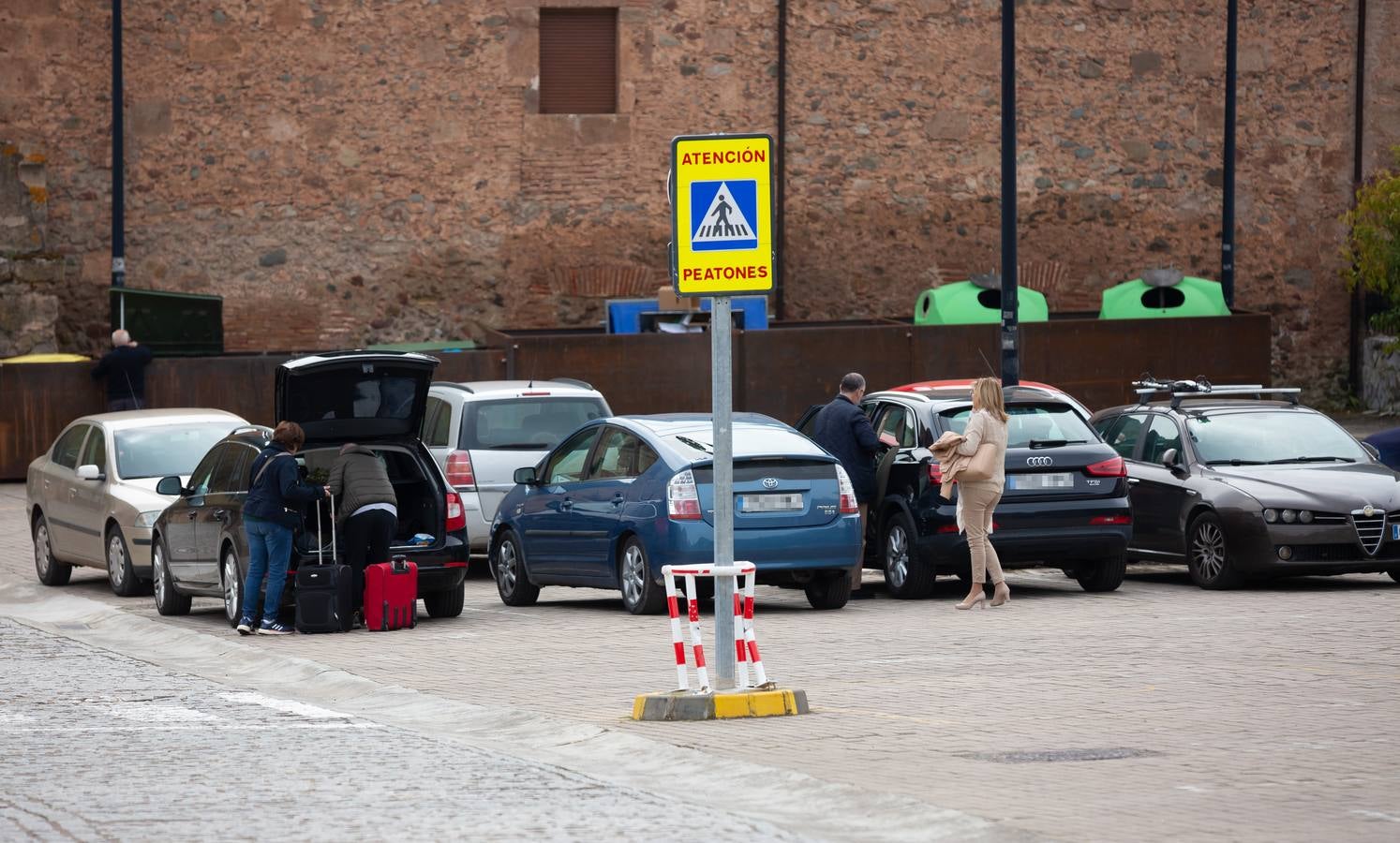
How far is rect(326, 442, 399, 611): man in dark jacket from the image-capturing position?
15047 millimetres

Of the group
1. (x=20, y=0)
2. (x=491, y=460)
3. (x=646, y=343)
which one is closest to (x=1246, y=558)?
(x=491, y=460)

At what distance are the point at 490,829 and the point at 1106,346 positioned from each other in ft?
79.0

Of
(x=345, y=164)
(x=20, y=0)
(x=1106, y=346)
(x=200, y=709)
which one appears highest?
(x=20, y=0)

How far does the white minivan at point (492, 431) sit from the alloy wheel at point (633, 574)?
2.86 meters

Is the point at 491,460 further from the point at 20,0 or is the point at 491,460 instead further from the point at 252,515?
the point at 20,0

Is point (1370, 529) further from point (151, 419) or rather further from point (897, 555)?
point (151, 419)

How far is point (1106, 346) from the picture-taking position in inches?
1214

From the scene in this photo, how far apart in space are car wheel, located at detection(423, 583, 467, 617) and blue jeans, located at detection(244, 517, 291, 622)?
4.30 ft

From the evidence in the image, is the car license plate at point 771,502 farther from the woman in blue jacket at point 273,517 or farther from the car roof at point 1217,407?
the car roof at point 1217,407

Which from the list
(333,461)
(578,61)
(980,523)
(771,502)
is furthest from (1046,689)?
(578,61)

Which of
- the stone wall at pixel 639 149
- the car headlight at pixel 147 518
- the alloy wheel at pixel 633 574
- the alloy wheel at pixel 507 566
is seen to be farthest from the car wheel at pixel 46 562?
the stone wall at pixel 639 149

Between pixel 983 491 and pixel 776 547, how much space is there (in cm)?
167

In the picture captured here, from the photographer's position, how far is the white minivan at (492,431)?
62.3 ft

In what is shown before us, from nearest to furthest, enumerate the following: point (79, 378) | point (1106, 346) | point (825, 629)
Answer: point (825, 629) → point (79, 378) → point (1106, 346)
